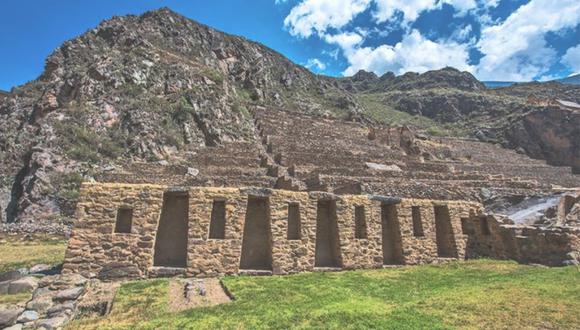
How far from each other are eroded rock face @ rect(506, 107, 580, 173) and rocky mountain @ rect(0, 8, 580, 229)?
13cm

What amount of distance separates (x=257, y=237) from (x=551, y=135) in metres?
49.9

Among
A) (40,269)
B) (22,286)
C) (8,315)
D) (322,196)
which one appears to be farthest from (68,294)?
(322,196)

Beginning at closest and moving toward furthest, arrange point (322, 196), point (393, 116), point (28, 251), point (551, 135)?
point (322, 196) < point (28, 251) < point (551, 135) < point (393, 116)

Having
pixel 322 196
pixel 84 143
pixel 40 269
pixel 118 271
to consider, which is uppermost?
pixel 84 143

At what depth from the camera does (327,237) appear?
9.17 m

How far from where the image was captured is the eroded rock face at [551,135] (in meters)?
43.1

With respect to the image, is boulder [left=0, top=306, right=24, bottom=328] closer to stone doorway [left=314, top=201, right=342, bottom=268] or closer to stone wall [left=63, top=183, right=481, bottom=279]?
stone wall [left=63, top=183, right=481, bottom=279]

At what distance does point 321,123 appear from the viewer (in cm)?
3909

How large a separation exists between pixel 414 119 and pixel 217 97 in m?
50.0

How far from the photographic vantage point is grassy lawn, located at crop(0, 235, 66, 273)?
9.16m

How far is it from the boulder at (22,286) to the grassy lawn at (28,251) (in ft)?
9.21

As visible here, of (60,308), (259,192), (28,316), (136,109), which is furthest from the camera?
(136,109)

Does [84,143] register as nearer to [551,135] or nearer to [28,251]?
[28,251]

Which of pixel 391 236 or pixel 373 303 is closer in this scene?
pixel 373 303
